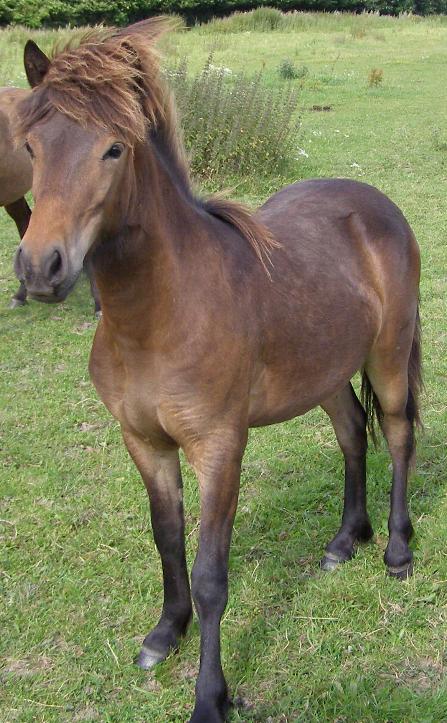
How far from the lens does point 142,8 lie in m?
32.8

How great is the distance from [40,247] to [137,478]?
2422 mm

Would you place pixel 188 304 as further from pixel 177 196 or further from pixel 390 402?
pixel 390 402

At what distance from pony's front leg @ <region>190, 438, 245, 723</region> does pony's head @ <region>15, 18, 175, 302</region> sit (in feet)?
2.71

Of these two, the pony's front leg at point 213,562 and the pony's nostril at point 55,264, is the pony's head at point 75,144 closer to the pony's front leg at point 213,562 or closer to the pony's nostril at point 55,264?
the pony's nostril at point 55,264

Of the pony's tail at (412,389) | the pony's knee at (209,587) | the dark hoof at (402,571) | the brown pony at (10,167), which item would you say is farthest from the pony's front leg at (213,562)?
the brown pony at (10,167)

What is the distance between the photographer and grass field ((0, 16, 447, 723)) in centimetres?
271

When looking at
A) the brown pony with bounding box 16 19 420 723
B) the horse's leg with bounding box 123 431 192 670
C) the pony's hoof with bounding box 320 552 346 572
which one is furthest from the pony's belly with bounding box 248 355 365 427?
the pony's hoof with bounding box 320 552 346 572

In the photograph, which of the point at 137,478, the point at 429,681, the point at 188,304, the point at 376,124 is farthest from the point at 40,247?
the point at 376,124

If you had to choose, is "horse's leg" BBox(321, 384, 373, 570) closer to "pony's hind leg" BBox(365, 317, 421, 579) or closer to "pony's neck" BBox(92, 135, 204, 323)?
"pony's hind leg" BBox(365, 317, 421, 579)

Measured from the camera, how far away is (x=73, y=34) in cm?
209

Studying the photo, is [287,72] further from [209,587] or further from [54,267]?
[54,267]

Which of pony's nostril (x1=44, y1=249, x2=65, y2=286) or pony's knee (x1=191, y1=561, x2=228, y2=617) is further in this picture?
pony's knee (x1=191, y1=561, x2=228, y2=617)

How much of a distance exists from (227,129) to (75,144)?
7485 mm

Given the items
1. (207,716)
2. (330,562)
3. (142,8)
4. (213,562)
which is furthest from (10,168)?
(142,8)
